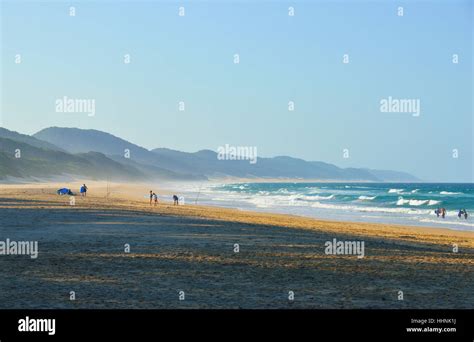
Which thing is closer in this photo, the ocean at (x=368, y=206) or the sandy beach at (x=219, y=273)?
the sandy beach at (x=219, y=273)

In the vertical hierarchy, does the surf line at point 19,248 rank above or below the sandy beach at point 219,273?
above

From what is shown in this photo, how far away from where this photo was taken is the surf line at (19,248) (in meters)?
15.8

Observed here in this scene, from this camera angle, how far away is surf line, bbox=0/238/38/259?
15770 millimetres

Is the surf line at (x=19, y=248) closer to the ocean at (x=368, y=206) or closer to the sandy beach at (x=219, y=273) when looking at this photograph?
the sandy beach at (x=219, y=273)
